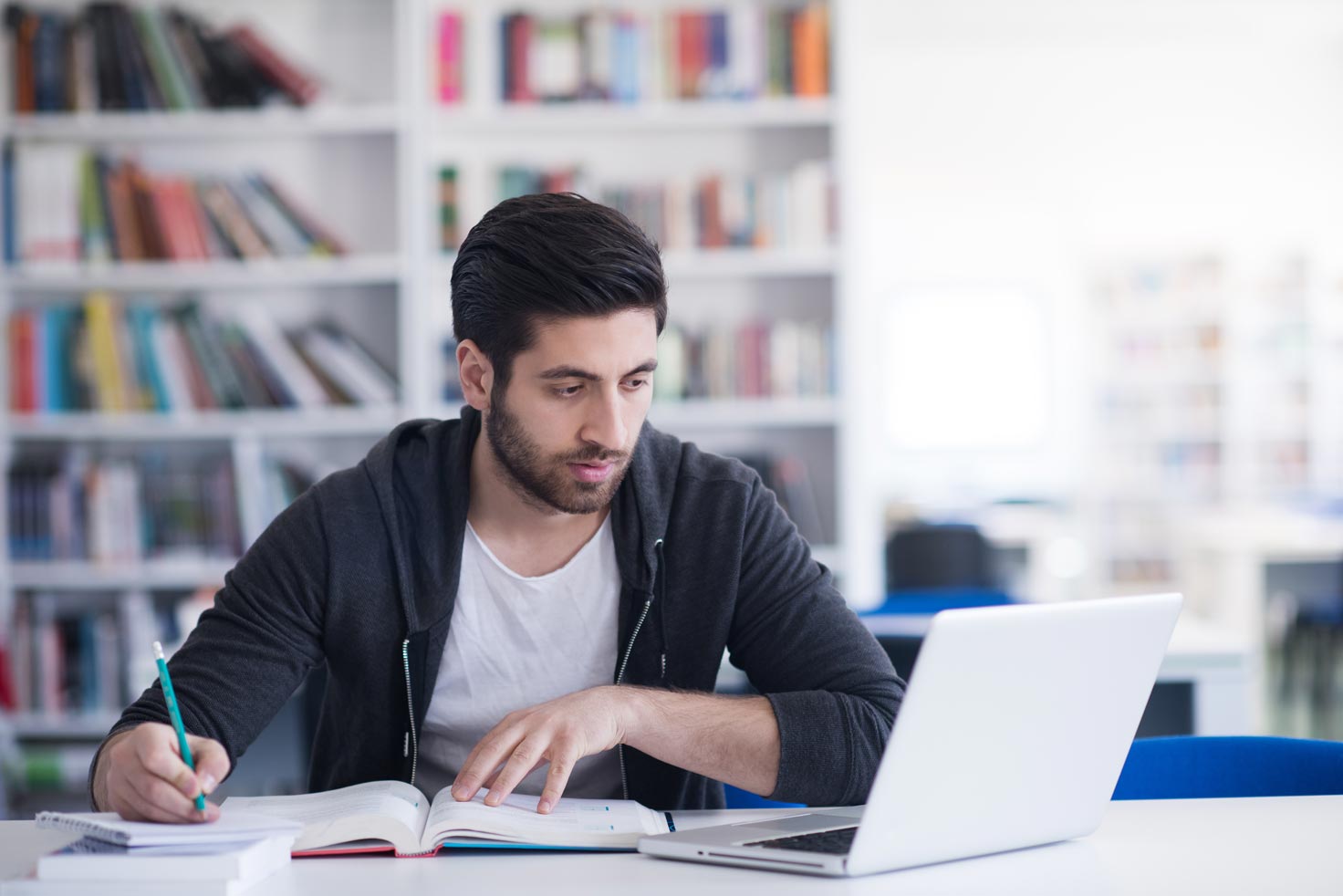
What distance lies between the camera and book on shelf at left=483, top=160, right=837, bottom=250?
3.69 m

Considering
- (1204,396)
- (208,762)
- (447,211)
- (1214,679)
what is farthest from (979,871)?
(1204,396)

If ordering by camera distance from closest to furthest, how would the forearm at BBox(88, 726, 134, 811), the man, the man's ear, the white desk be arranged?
1. the forearm at BBox(88, 726, 134, 811)
2. the man
3. the man's ear
4. the white desk

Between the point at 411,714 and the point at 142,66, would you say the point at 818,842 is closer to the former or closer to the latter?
the point at 411,714

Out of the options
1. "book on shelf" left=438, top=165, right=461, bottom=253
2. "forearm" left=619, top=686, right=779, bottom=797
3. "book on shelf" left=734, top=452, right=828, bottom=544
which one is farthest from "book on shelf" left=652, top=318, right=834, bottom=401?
"forearm" left=619, top=686, right=779, bottom=797

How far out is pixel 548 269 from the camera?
1389 mm

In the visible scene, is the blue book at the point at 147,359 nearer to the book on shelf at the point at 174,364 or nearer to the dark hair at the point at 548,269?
the book on shelf at the point at 174,364

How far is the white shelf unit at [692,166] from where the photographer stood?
3697mm

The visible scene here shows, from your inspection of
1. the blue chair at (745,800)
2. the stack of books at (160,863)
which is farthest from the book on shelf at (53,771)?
the stack of books at (160,863)

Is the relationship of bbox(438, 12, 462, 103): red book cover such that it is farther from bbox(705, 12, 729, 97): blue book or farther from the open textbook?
the open textbook

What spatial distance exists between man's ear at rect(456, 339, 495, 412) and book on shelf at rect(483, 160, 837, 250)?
7.33 feet

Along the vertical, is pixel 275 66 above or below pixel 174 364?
above

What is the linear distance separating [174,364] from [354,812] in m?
2.74

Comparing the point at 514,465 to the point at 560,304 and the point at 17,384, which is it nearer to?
the point at 560,304

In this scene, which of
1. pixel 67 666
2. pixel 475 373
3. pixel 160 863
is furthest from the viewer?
pixel 67 666
